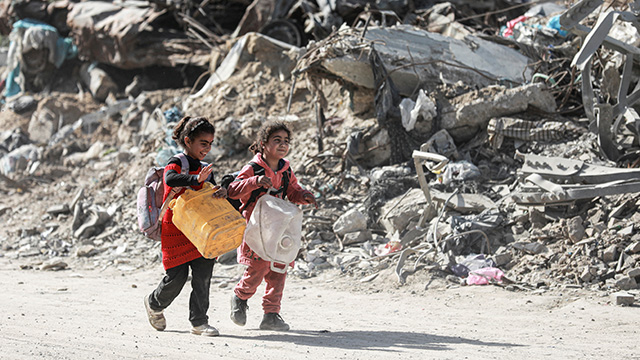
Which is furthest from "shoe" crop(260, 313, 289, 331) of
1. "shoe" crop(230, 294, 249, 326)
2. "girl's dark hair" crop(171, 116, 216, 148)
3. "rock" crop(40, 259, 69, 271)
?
"rock" crop(40, 259, 69, 271)

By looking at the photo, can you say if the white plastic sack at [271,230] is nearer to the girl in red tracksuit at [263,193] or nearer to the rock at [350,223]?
the girl in red tracksuit at [263,193]

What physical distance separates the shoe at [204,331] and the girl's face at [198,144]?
94cm

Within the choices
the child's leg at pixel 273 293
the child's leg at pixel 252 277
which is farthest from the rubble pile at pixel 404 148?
the child's leg at pixel 252 277

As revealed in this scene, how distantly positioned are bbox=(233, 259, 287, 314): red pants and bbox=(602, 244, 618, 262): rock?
2.70 metres

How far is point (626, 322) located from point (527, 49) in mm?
5338

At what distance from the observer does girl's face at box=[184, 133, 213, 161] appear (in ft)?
10.4

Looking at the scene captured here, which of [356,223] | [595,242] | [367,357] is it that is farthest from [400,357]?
[356,223]

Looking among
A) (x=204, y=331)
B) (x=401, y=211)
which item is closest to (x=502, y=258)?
(x=401, y=211)

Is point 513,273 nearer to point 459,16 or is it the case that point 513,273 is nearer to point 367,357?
point 367,357

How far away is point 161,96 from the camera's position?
1153cm

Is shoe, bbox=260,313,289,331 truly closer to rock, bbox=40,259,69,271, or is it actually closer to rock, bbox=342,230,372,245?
rock, bbox=342,230,372,245

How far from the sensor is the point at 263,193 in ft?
11.0

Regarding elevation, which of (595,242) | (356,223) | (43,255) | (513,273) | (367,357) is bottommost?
(43,255)

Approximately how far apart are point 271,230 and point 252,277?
0.36 m
